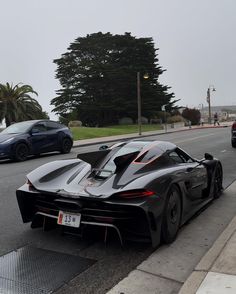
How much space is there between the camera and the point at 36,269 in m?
4.44

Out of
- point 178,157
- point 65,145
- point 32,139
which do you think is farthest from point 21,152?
point 178,157

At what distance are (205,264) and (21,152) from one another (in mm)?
11340

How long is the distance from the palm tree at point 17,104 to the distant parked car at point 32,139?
69.6 feet

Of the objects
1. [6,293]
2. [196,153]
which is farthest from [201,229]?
[196,153]

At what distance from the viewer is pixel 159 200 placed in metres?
4.79

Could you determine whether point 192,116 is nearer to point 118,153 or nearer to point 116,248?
point 118,153

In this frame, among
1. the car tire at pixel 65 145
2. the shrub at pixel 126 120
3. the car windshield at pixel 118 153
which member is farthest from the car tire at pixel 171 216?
the shrub at pixel 126 120

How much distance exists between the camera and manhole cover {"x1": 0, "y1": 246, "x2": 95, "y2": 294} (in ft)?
13.2

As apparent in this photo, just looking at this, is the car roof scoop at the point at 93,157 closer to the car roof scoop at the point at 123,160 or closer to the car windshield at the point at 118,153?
the car windshield at the point at 118,153

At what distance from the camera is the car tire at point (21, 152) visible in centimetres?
1459

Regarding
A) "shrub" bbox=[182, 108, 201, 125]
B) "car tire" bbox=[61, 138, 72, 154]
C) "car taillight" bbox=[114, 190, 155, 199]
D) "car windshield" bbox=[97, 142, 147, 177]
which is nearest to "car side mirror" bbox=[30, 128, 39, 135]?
"car tire" bbox=[61, 138, 72, 154]

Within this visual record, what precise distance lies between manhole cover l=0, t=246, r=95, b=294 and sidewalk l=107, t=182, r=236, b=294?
58cm

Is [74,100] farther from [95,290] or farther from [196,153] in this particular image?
[95,290]

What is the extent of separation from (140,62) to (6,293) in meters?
57.3
